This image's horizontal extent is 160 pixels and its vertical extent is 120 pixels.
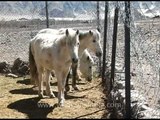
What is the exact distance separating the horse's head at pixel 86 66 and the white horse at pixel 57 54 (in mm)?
2318

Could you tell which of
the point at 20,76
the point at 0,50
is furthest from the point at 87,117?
the point at 0,50

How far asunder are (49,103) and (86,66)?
3.15 meters

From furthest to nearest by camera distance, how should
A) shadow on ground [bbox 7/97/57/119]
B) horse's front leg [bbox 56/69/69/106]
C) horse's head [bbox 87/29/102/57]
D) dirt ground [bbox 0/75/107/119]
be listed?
horse's head [bbox 87/29/102/57], horse's front leg [bbox 56/69/69/106], shadow on ground [bbox 7/97/57/119], dirt ground [bbox 0/75/107/119]

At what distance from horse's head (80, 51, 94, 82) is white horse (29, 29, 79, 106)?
7.61 ft

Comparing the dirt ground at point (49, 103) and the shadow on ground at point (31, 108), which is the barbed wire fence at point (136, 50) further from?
the shadow on ground at point (31, 108)

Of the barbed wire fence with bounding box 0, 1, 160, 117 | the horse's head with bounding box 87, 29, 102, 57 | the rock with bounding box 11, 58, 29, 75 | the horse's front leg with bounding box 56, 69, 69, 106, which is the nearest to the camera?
the barbed wire fence with bounding box 0, 1, 160, 117

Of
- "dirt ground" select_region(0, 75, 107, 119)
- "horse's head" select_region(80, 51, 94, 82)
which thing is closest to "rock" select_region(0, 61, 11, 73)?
"dirt ground" select_region(0, 75, 107, 119)

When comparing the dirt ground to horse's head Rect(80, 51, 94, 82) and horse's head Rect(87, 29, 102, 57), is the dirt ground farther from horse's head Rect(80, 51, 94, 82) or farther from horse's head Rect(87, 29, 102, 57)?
horse's head Rect(87, 29, 102, 57)

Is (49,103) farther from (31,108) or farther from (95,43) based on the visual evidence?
(95,43)

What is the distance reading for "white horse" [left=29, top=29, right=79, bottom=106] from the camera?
834 cm

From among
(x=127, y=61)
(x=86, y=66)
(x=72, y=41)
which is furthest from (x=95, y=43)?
(x=127, y=61)

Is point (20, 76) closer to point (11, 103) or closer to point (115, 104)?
point (11, 103)

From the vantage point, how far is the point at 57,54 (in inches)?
344

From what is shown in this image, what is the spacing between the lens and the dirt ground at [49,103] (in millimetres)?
8164
